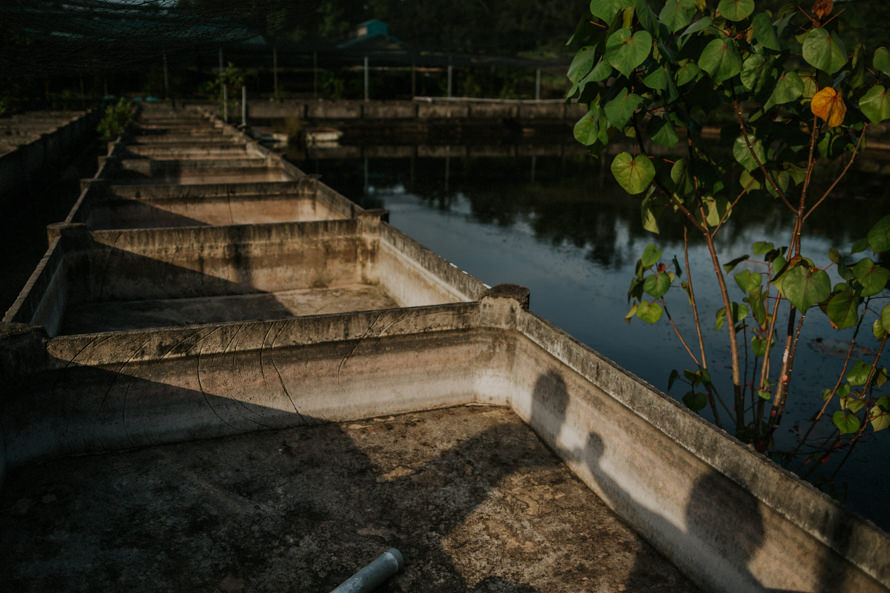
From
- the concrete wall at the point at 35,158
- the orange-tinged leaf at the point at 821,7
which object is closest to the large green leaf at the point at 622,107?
the orange-tinged leaf at the point at 821,7

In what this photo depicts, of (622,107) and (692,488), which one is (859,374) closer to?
(692,488)

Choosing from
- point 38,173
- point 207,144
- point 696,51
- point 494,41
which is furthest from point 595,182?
point 494,41

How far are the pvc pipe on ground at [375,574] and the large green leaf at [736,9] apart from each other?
4.18m

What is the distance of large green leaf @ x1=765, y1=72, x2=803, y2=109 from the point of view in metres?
4.65

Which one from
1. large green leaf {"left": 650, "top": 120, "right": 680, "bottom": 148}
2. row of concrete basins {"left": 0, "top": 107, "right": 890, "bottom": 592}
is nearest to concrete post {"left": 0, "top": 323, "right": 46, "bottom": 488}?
row of concrete basins {"left": 0, "top": 107, "right": 890, "bottom": 592}

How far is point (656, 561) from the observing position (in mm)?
5051

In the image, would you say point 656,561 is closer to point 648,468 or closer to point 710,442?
point 648,468

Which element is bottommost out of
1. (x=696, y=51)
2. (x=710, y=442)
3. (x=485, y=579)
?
(x=485, y=579)

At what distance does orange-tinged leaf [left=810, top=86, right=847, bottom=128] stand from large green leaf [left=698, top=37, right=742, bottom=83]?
56 centimetres

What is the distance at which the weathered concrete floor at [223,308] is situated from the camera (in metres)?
9.77

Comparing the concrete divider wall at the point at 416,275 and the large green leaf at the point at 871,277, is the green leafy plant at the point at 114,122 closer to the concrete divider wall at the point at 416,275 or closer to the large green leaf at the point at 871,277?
the concrete divider wall at the point at 416,275

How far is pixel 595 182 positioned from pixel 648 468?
26.1m

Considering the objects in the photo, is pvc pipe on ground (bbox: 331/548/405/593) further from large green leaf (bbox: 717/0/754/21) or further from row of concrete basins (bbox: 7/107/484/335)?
large green leaf (bbox: 717/0/754/21)

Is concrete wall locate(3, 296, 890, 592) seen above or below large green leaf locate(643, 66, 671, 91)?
below
